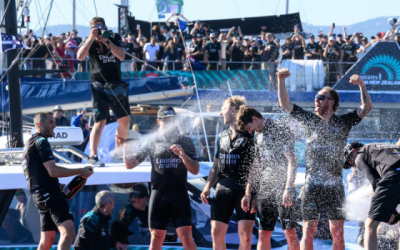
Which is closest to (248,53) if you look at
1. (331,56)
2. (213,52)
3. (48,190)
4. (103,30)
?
(213,52)

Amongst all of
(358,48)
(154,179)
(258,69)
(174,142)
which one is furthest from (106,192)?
(358,48)

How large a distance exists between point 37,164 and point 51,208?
420 mm

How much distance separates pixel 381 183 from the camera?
14.1 feet

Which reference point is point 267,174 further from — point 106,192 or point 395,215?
point 106,192

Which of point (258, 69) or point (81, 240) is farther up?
point (258, 69)

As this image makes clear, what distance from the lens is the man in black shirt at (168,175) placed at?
4523 millimetres

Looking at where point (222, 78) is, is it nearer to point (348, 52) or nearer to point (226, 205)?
point (348, 52)

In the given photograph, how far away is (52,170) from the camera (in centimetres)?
446

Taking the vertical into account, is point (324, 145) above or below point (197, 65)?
below

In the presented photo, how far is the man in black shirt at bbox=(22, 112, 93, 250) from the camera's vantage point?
4.39 meters

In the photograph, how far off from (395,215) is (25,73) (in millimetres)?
4723

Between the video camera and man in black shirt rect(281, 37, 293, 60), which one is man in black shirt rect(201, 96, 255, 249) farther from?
man in black shirt rect(281, 37, 293, 60)

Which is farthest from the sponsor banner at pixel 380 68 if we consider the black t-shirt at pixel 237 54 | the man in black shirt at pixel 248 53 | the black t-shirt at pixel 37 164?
the black t-shirt at pixel 37 164

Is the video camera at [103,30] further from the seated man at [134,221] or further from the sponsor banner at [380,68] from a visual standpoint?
the sponsor banner at [380,68]
